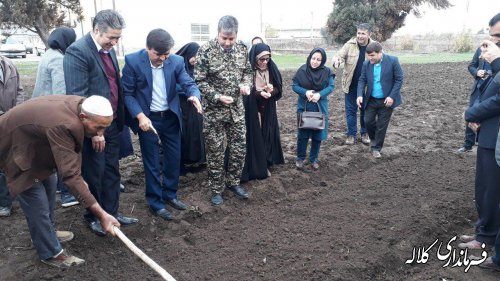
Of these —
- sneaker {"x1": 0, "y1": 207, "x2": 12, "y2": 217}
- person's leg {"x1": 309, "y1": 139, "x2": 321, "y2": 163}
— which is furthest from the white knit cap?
person's leg {"x1": 309, "y1": 139, "x2": 321, "y2": 163}

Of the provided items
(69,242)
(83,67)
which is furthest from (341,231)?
(83,67)

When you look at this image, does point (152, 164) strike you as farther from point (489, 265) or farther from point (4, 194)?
point (489, 265)

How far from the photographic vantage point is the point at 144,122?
3758 millimetres

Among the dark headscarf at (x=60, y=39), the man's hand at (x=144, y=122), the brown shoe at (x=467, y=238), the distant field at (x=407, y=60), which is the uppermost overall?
the dark headscarf at (x=60, y=39)

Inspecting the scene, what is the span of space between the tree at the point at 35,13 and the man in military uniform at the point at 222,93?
762 cm

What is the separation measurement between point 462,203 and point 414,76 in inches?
452

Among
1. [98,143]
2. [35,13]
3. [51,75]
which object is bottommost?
[98,143]

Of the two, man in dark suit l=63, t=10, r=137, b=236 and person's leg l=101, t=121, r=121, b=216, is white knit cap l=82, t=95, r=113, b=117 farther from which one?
person's leg l=101, t=121, r=121, b=216

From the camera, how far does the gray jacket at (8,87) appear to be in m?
4.12

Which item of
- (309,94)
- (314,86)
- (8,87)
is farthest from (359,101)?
(8,87)

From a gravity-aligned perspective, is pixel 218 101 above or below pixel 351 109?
above

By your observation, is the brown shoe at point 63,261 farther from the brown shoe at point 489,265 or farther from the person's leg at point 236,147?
the brown shoe at point 489,265

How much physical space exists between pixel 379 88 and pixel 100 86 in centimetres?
396

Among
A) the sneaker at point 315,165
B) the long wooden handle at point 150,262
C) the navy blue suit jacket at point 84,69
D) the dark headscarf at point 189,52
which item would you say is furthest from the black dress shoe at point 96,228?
the sneaker at point 315,165
